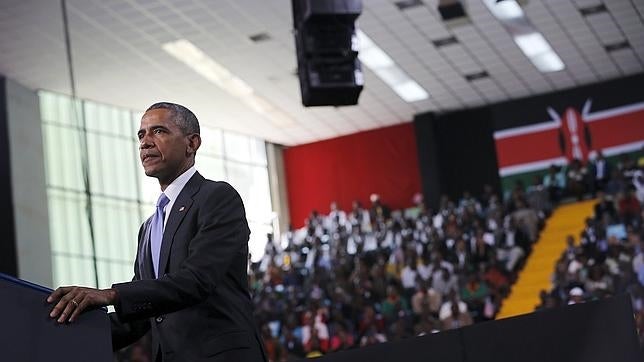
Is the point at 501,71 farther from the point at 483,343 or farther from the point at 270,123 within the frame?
the point at 483,343

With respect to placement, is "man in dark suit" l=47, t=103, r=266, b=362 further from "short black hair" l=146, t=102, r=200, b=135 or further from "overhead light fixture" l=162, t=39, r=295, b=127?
"overhead light fixture" l=162, t=39, r=295, b=127

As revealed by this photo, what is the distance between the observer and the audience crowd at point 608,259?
39.3 ft

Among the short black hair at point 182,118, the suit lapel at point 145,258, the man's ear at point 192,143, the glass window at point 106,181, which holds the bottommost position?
the suit lapel at point 145,258

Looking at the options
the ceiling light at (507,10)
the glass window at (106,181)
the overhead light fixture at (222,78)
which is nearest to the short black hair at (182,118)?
the ceiling light at (507,10)

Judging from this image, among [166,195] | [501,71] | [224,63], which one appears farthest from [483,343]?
[501,71]

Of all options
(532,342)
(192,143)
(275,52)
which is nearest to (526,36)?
(275,52)

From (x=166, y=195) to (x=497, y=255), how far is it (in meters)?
14.0

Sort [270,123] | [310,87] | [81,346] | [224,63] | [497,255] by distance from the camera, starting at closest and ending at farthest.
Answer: [81,346], [310,87], [497,255], [224,63], [270,123]

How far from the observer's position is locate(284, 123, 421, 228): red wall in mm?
24828

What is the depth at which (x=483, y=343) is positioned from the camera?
280cm

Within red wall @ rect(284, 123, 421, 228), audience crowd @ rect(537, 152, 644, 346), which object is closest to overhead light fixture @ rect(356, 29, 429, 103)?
red wall @ rect(284, 123, 421, 228)

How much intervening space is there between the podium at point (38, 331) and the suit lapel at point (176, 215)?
0.33 m

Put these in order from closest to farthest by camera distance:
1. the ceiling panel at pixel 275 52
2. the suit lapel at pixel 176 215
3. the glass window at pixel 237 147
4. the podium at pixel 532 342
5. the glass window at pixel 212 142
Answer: the suit lapel at pixel 176 215 → the podium at pixel 532 342 → the ceiling panel at pixel 275 52 → the glass window at pixel 212 142 → the glass window at pixel 237 147

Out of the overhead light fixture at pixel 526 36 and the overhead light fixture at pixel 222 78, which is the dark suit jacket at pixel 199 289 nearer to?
the overhead light fixture at pixel 526 36
